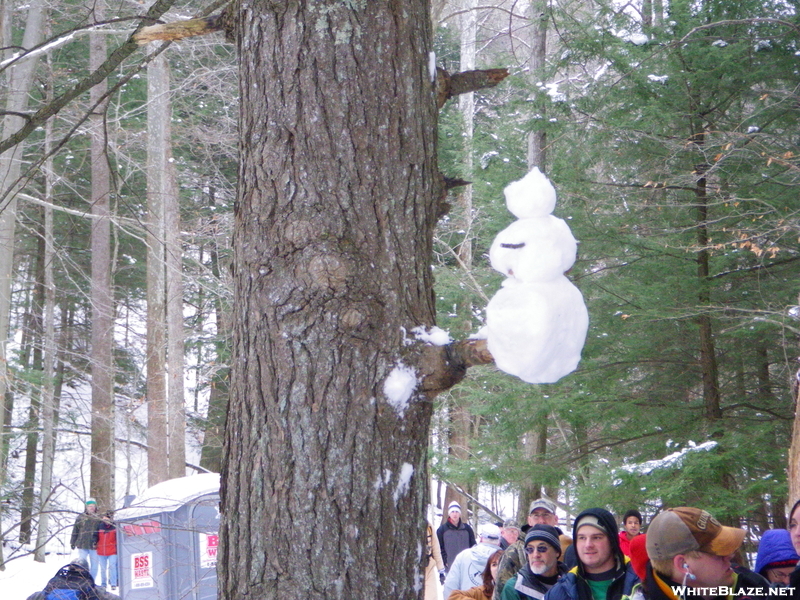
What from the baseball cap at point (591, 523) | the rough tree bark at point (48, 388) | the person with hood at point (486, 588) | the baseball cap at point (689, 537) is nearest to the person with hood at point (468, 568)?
the person with hood at point (486, 588)

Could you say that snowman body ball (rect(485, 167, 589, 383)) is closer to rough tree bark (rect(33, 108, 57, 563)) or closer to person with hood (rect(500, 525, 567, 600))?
person with hood (rect(500, 525, 567, 600))

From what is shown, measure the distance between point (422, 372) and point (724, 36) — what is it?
630 centimetres

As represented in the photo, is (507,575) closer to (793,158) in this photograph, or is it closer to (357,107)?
(357,107)

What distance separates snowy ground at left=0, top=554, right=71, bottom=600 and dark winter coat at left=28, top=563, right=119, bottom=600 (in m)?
5.11

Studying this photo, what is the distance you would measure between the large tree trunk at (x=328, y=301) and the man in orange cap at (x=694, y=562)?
1.24 m

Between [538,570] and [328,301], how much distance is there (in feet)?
8.41

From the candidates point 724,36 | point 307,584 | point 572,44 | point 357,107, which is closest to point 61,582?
point 307,584

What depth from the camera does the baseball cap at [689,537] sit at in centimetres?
244

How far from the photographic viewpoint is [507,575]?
4129 millimetres

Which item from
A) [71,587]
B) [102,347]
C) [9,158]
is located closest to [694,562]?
[71,587]

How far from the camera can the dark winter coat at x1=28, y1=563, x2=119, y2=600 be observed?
4375 mm

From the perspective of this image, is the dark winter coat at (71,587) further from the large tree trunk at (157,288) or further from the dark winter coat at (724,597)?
the large tree trunk at (157,288)

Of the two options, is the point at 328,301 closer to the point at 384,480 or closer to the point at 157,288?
the point at 384,480

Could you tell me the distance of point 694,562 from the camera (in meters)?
2.42
